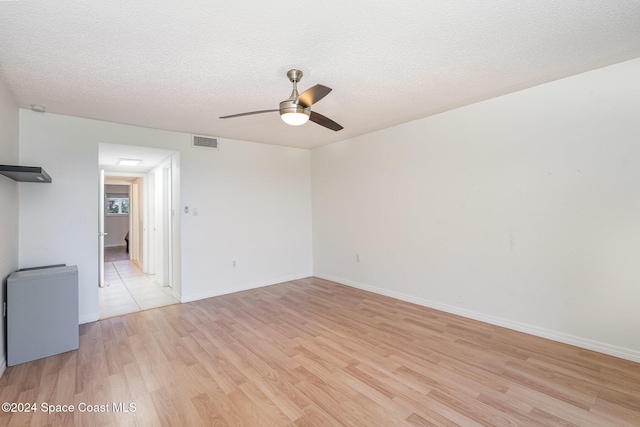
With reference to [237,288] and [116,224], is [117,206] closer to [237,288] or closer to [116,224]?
[116,224]

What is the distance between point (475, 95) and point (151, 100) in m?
3.44

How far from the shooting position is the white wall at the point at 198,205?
3281mm

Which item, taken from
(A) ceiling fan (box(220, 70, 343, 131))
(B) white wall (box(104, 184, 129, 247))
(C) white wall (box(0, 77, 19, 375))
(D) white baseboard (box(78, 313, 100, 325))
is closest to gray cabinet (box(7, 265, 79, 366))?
(C) white wall (box(0, 77, 19, 375))

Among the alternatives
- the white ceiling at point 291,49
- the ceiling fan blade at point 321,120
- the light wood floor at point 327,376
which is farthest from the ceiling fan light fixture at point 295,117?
the light wood floor at point 327,376

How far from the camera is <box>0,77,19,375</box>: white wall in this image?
250 centimetres

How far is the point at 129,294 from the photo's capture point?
4.69m

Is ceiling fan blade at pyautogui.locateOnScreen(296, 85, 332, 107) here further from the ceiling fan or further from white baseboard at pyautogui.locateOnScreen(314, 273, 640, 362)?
white baseboard at pyautogui.locateOnScreen(314, 273, 640, 362)

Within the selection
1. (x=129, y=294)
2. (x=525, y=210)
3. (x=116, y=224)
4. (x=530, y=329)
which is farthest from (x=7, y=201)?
(x=116, y=224)

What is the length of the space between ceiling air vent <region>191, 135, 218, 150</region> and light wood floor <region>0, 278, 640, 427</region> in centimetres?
253

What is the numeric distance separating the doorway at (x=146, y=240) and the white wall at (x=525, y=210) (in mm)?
3210

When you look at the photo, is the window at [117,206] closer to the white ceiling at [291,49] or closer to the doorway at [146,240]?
the doorway at [146,240]

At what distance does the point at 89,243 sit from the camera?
3.54m

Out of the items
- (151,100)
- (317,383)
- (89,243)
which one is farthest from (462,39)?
(89,243)

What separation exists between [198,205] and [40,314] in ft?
7.10
